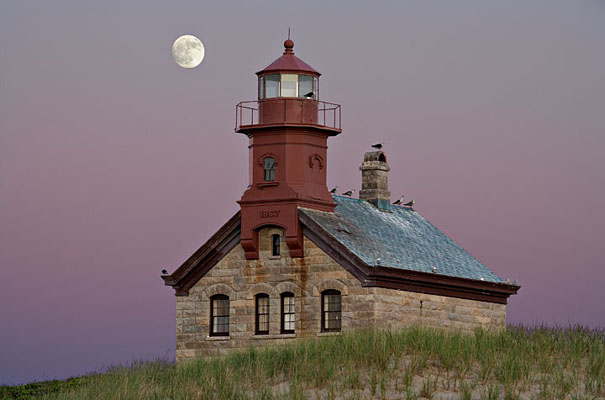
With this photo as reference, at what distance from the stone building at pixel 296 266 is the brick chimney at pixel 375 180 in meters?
3.26

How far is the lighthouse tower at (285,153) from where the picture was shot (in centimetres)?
4709

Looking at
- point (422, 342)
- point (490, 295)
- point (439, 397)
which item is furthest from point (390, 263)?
point (439, 397)

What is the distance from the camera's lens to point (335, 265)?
150 feet

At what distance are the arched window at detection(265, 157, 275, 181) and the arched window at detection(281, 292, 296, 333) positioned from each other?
3.93 m

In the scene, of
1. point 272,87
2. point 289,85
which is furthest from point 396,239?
point 272,87

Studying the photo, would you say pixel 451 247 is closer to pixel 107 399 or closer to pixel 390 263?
pixel 390 263

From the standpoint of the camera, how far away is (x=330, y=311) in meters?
45.8

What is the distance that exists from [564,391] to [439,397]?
3.05 meters

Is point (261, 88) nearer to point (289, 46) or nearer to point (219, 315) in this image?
point (289, 46)

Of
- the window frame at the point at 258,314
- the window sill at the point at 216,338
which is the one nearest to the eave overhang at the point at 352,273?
the window sill at the point at 216,338

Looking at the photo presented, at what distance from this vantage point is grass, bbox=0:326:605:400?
3544 centimetres

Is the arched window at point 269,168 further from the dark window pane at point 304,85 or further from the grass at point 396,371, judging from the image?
the grass at point 396,371

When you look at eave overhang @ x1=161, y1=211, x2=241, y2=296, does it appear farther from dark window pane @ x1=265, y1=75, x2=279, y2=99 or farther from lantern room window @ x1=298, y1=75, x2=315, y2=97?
lantern room window @ x1=298, y1=75, x2=315, y2=97

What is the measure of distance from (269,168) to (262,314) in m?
4.84
